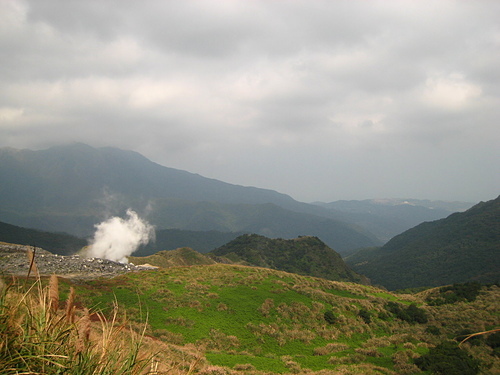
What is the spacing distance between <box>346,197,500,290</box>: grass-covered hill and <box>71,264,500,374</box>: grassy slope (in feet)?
248

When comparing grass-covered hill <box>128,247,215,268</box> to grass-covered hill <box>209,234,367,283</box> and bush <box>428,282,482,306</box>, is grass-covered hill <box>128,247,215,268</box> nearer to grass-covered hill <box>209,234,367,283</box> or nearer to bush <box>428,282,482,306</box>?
grass-covered hill <box>209,234,367,283</box>

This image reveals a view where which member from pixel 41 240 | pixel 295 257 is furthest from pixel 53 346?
pixel 41 240

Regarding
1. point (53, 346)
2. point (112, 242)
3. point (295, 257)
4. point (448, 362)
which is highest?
point (53, 346)

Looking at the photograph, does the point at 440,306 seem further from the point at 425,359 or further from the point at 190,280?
the point at 190,280

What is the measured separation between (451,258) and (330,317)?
364 feet

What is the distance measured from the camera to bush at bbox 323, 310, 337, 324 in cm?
2248

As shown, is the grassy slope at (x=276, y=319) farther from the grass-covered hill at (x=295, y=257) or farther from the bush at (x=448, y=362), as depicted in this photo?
the grass-covered hill at (x=295, y=257)

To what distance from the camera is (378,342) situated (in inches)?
742

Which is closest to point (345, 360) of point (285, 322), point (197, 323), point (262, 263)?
point (285, 322)

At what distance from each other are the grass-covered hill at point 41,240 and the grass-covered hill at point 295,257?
230 ft

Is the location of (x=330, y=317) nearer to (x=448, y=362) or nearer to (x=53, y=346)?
(x=448, y=362)

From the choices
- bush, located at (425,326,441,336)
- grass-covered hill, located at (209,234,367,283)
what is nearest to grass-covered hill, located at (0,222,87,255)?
grass-covered hill, located at (209,234,367,283)

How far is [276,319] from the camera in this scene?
21.5 metres

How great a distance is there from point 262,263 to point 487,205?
429 feet
